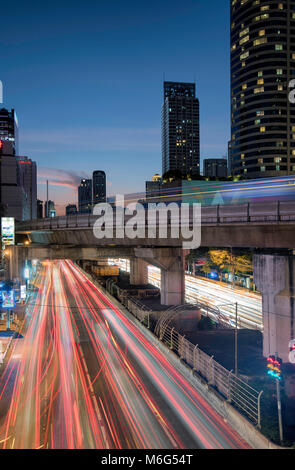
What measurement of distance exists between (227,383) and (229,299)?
2716cm

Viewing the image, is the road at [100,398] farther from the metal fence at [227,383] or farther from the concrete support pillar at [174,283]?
the concrete support pillar at [174,283]

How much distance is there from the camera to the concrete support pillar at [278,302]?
1741 centimetres

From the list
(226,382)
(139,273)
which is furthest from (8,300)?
(139,273)

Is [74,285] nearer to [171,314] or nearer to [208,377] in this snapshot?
[171,314]

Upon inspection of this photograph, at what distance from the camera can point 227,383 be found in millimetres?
13039

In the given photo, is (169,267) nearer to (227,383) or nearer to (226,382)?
(226,382)

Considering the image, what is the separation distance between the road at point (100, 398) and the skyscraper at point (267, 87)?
106 meters

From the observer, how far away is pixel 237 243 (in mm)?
19047

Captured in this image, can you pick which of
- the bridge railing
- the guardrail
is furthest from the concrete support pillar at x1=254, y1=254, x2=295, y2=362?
the guardrail

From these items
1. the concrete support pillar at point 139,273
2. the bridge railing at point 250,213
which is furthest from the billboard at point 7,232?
the bridge railing at point 250,213

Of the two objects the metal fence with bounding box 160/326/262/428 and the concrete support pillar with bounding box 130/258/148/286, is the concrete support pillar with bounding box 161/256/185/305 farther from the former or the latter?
the concrete support pillar with bounding box 130/258/148/286

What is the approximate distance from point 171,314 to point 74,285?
21.2 m

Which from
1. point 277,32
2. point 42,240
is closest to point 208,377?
point 42,240

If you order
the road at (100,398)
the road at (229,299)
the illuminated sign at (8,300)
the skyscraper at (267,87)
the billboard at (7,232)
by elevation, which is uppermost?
the skyscraper at (267,87)
